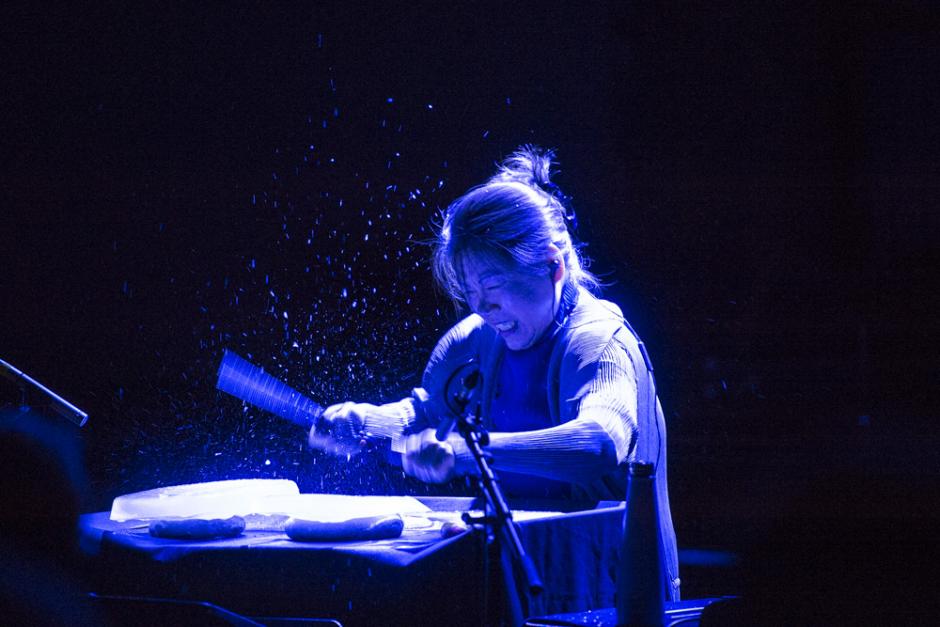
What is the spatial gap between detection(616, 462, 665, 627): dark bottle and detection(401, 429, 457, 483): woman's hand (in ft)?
1.54

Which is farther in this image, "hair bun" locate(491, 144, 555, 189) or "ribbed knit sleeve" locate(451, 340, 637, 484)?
"hair bun" locate(491, 144, 555, 189)

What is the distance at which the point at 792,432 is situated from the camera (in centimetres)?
351

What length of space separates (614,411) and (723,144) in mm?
1909

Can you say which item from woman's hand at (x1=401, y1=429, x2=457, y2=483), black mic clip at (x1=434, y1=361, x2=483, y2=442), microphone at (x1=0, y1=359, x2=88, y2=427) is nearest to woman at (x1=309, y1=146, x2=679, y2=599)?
woman's hand at (x1=401, y1=429, x2=457, y2=483)

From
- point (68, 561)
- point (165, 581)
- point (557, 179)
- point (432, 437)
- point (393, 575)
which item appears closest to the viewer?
point (393, 575)

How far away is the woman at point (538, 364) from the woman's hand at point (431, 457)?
13 centimetres

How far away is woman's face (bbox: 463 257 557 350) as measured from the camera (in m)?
2.15

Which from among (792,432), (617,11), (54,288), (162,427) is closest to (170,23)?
(54,288)

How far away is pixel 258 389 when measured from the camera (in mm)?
2018

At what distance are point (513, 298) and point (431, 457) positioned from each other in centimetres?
55

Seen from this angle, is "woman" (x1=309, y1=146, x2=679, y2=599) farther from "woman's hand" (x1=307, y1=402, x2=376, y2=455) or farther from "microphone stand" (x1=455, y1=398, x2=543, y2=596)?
"microphone stand" (x1=455, y1=398, x2=543, y2=596)

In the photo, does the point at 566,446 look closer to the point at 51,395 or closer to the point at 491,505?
the point at 491,505

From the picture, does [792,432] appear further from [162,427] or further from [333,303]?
[162,427]

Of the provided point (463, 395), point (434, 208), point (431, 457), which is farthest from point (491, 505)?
point (434, 208)
